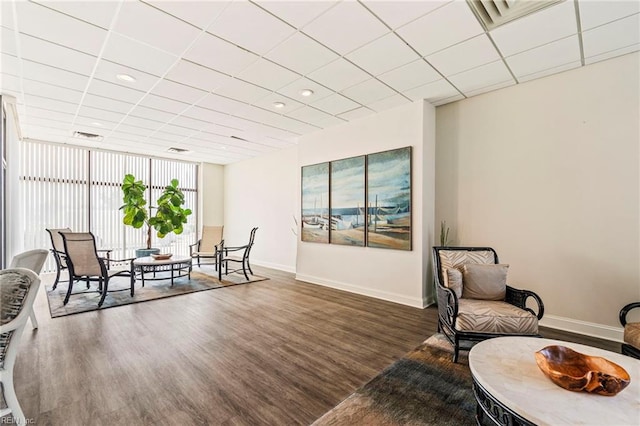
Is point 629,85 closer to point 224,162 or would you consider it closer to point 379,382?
point 379,382

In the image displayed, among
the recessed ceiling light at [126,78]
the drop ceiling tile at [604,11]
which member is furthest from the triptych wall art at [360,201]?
the recessed ceiling light at [126,78]

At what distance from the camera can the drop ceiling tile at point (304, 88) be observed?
367 cm

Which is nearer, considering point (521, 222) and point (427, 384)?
point (427, 384)

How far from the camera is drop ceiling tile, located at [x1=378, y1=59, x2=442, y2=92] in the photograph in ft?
10.7

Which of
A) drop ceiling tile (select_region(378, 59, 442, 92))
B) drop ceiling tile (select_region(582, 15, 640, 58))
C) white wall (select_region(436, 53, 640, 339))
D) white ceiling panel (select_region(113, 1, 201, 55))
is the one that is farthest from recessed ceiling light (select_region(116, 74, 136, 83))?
drop ceiling tile (select_region(582, 15, 640, 58))

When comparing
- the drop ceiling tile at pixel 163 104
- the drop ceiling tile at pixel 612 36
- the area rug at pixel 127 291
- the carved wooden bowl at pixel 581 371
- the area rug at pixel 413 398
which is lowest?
the area rug at pixel 127 291

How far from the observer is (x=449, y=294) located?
2.73 meters

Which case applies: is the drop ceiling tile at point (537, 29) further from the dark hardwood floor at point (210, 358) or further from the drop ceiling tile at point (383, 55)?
the dark hardwood floor at point (210, 358)

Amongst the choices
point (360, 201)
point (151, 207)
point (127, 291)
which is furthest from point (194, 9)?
point (151, 207)

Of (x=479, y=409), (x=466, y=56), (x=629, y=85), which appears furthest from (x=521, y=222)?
(x=479, y=409)

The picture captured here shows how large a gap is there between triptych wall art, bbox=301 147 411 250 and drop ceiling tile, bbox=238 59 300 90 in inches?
74.7

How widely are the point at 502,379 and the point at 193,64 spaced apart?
3.91m

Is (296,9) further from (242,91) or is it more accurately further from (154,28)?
(242,91)

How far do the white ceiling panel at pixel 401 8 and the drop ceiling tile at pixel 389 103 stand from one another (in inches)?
62.4
